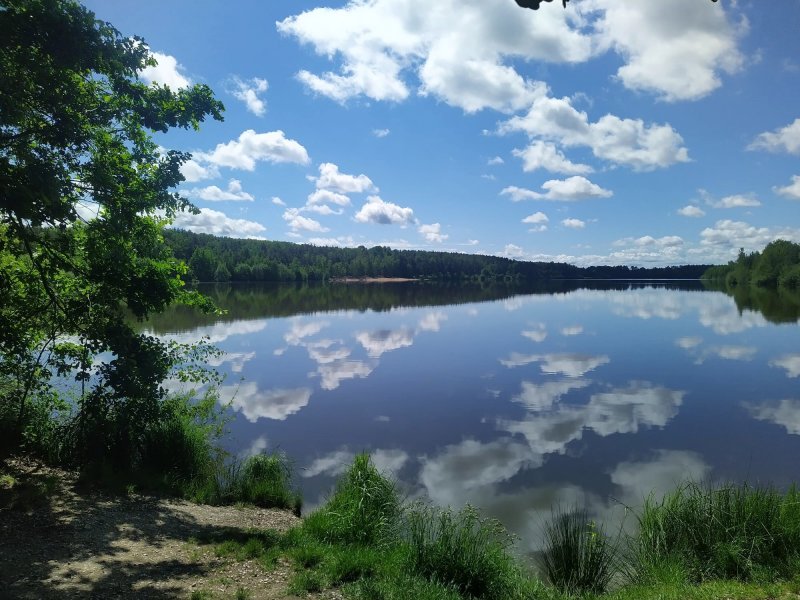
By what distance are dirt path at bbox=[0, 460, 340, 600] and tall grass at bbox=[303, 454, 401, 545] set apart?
0.92 meters

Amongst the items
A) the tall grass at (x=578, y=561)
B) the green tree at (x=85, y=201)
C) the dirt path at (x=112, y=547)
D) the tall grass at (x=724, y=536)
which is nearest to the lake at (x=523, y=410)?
the tall grass at (x=578, y=561)

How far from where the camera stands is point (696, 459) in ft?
47.9

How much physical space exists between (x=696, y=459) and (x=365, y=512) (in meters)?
10.7

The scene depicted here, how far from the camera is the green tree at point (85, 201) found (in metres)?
7.02

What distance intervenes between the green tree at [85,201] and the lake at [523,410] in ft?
17.0

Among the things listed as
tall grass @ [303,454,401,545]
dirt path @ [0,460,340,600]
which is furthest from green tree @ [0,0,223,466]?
tall grass @ [303,454,401,545]

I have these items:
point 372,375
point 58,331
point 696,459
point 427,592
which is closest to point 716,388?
point 696,459

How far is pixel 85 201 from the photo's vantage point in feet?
29.5

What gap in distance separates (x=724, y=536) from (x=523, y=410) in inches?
450

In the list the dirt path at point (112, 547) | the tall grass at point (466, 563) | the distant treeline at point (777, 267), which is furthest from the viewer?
the distant treeline at point (777, 267)

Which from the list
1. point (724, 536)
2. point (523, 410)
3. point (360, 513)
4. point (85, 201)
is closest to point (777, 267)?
point (523, 410)

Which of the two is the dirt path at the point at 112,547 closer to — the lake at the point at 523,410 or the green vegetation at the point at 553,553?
the green vegetation at the point at 553,553

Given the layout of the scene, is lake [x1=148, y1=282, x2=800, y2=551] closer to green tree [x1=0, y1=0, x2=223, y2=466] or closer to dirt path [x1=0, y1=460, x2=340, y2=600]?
dirt path [x1=0, y1=460, x2=340, y2=600]

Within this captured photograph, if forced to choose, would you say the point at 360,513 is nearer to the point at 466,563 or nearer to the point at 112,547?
the point at 466,563
